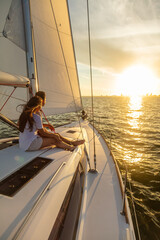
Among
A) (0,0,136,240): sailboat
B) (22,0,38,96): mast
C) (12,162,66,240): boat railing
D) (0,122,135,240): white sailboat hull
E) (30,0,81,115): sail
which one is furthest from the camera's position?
(30,0,81,115): sail

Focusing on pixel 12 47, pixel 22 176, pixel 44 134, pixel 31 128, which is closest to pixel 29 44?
pixel 12 47

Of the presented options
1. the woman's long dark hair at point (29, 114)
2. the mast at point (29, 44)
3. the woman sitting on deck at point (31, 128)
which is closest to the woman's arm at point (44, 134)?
the woman sitting on deck at point (31, 128)

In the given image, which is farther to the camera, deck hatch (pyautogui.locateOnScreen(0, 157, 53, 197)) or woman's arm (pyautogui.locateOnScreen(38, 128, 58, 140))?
woman's arm (pyautogui.locateOnScreen(38, 128, 58, 140))

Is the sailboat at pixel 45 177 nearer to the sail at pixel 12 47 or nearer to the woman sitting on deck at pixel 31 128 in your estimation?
the sail at pixel 12 47

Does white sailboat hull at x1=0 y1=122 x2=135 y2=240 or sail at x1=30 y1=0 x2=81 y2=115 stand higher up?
sail at x1=30 y1=0 x2=81 y2=115

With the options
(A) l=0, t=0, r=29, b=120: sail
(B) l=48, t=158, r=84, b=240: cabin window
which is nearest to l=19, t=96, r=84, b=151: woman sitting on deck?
(A) l=0, t=0, r=29, b=120: sail

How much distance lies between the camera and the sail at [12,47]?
2.95m

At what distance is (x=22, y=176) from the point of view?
5.62ft

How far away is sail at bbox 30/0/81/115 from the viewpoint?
13.5ft

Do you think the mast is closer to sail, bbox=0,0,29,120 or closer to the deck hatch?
sail, bbox=0,0,29,120

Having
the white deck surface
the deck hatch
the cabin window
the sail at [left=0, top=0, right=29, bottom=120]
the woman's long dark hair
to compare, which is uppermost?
the sail at [left=0, top=0, right=29, bottom=120]

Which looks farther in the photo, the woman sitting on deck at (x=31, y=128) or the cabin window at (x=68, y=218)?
the woman sitting on deck at (x=31, y=128)

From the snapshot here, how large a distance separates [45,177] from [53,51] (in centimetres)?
437

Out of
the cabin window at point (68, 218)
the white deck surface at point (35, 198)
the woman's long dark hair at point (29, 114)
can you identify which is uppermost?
the woman's long dark hair at point (29, 114)
